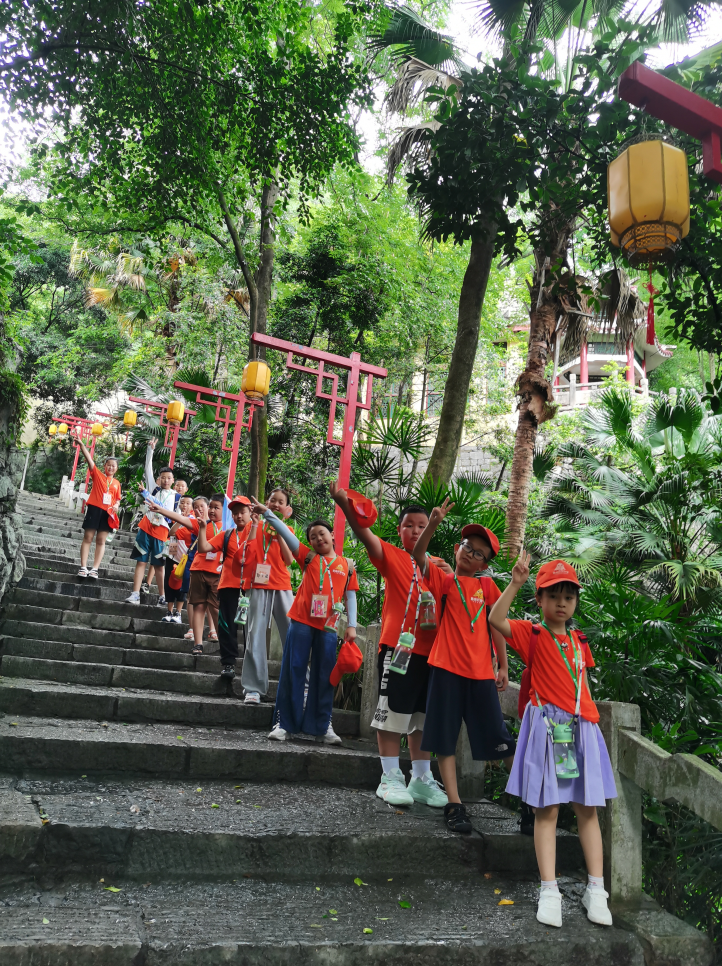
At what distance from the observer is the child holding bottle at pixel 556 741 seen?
3.21 meters

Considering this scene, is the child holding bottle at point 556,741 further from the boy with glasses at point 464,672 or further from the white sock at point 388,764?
the white sock at point 388,764

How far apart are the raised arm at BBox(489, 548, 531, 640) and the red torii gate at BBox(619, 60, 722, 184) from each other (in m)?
2.43

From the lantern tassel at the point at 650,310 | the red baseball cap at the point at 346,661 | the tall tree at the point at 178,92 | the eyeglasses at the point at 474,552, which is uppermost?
the tall tree at the point at 178,92

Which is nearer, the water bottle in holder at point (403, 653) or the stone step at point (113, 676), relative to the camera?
the water bottle in holder at point (403, 653)

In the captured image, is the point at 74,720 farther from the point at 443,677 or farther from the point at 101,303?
the point at 101,303

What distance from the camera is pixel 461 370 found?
7426mm

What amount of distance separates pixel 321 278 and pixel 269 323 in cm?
144

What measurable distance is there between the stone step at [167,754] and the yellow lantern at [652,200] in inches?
135

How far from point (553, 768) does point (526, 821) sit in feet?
2.87

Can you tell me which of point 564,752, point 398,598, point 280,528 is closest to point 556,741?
point 564,752

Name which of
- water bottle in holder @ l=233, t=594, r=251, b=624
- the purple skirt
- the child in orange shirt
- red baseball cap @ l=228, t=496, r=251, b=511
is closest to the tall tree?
the child in orange shirt

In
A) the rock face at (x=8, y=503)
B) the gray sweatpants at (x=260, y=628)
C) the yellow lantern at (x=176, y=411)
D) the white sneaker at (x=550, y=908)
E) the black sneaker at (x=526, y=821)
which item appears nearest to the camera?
the white sneaker at (x=550, y=908)

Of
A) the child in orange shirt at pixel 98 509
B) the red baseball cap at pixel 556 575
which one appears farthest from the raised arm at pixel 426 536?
the child in orange shirt at pixel 98 509

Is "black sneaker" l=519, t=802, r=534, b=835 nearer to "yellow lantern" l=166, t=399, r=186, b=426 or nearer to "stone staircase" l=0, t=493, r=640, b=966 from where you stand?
"stone staircase" l=0, t=493, r=640, b=966
